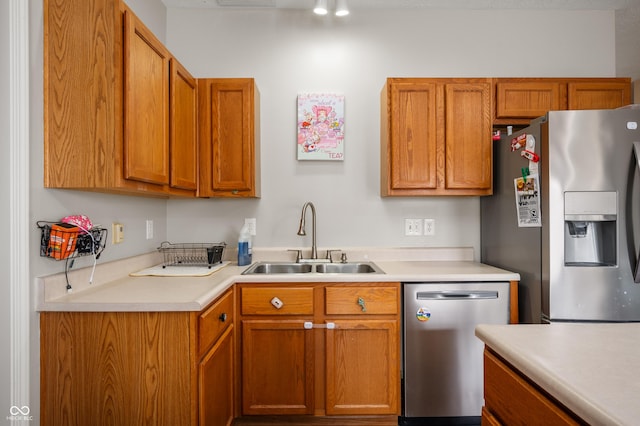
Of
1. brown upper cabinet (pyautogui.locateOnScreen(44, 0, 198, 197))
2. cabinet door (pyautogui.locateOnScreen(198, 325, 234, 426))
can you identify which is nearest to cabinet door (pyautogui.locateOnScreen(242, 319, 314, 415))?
cabinet door (pyautogui.locateOnScreen(198, 325, 234, 426))

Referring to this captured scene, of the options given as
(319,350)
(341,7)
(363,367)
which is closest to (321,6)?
(341,7)

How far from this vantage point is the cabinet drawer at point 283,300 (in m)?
1.93

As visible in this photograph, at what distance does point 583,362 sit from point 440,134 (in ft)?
5.55

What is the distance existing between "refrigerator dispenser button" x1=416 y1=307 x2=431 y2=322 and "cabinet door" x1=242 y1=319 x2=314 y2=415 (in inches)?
23.7

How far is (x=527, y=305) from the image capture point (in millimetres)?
1924

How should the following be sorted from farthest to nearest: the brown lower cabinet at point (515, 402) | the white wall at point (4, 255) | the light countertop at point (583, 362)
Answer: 1. the white wall at point (4, 255)
2. the brown lower cabinet at point (515, 402)
3. the light countertop at point (583, 362)

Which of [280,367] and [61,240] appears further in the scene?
[280,367]

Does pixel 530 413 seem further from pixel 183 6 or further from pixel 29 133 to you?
pixel 183 6

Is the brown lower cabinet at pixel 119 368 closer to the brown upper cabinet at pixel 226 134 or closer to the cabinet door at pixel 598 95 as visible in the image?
the brown upper cabinet at pixel 226 134

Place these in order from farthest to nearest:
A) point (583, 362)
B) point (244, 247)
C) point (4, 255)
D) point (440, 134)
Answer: point (244, 247), point (440, 134), point (4, 255), point (583, 362)

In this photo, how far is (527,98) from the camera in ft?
7.46

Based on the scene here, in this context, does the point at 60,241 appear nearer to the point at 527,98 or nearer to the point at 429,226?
Answer: the point at 429,226

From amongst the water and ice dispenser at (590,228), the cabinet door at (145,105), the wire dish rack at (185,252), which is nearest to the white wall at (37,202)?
the cabinet door at (145,105)

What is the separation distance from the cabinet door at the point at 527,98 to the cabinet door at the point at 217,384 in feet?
7.01
